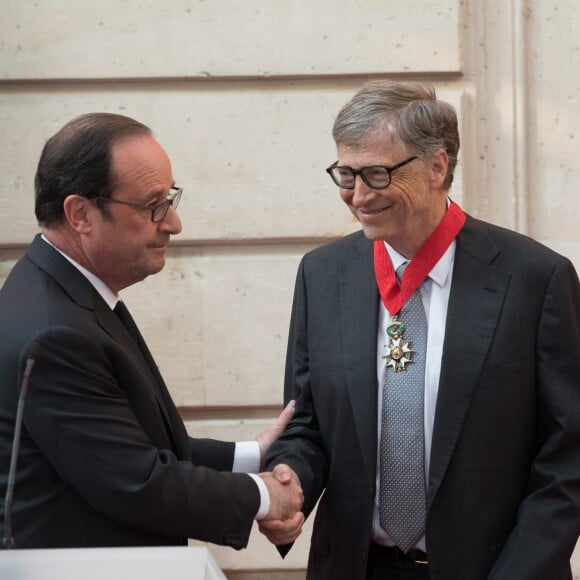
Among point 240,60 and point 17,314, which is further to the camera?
point 240,60

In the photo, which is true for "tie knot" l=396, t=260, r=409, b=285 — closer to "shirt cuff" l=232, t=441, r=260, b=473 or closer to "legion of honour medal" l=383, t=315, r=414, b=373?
"legion of honour medal" l=383, t=315, r=414, b=373

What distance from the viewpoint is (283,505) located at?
305 centimetres

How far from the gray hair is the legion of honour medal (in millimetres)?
441

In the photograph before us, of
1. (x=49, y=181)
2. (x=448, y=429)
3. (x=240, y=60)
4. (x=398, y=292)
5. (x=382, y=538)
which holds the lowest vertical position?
(x=382, y=538)

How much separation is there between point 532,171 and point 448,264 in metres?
1.79

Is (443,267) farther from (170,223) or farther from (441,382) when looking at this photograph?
(170,223)

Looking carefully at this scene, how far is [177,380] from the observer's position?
4824 millimetres

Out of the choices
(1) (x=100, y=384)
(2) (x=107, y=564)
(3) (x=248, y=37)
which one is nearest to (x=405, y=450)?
(1) (x=100, y=384)

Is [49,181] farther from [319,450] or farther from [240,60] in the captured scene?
[240,60]

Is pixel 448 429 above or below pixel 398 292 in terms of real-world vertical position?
below

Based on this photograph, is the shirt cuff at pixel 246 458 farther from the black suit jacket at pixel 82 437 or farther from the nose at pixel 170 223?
the nose at pixel 170 223

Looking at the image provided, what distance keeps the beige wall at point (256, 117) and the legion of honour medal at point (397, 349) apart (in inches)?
68.9

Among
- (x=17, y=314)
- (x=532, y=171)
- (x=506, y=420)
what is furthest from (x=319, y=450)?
(x=532, y=171)

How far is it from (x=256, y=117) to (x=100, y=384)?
227 cm
